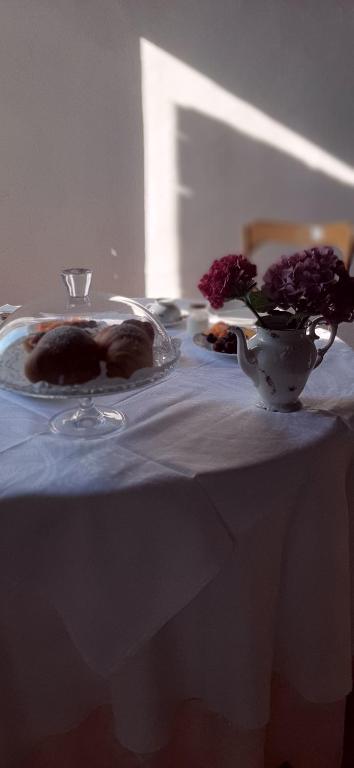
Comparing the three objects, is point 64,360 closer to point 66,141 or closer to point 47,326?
point 47,326

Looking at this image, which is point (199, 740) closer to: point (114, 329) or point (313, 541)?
point (313, 541)

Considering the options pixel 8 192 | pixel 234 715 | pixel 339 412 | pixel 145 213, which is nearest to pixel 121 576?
pixel 234 715

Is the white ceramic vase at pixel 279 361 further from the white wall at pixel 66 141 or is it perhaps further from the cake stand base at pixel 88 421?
the white wall at pixel 66 141

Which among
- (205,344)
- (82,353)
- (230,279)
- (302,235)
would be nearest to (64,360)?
(82,353)

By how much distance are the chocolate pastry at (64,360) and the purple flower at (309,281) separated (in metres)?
0.24

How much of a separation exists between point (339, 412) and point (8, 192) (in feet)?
6.53

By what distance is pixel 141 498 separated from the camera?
0.65m

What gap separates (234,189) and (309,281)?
2.18m

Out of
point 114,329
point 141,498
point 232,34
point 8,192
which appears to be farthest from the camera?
point 232,34

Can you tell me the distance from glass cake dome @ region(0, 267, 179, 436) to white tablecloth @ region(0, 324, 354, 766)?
3.2 inches

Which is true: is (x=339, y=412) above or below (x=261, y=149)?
below

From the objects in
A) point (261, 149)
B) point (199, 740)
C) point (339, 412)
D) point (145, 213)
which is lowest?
point (199, 740)

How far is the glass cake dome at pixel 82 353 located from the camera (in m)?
0.69

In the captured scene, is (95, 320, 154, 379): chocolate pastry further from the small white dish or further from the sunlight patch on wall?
the sunlight patch on wall
